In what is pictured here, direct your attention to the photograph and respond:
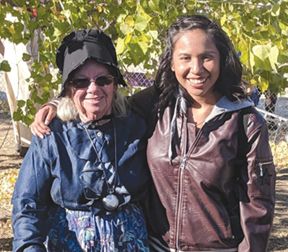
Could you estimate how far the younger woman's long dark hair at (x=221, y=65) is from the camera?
251 cm

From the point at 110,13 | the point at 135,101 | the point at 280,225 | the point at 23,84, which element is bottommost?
the point at 280,225

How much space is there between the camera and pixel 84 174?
2510 millimetres

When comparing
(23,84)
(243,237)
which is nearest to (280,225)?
(23,84)

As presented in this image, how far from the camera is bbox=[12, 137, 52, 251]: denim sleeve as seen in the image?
249 cm

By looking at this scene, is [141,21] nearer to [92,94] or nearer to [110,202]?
[92,94]

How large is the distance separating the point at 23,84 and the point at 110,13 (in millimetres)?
4908

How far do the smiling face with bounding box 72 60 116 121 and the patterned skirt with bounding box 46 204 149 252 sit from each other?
0.39m

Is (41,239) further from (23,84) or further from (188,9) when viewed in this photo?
(23,84)

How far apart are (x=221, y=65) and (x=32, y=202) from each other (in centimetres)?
91

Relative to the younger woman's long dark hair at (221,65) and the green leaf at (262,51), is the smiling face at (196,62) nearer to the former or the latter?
the younger woman's long dark hair at (221,65)

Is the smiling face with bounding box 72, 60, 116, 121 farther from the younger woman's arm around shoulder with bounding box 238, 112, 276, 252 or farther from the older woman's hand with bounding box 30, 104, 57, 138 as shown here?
the younger woman's arm around shoulder with bounding box 238, 112, 276, 252

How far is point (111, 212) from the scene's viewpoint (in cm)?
251

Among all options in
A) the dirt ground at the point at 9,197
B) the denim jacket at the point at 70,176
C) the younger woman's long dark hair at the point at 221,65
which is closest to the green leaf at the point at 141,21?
the younger woman's long dark hair at the point at 221,65

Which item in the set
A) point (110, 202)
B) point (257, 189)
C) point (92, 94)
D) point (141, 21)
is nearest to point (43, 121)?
point (92, 94)
